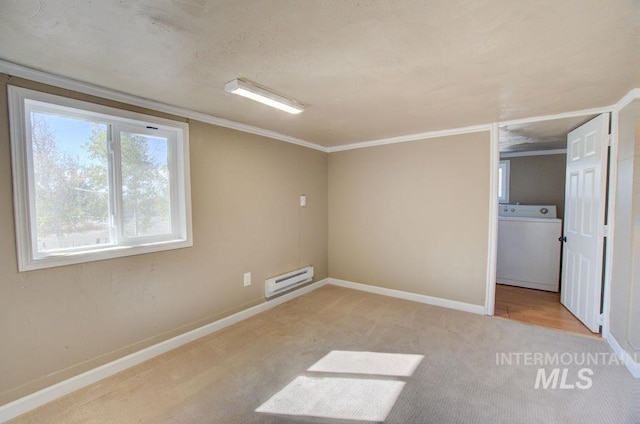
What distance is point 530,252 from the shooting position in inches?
166

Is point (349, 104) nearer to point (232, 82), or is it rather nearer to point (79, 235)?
point (232, 82)

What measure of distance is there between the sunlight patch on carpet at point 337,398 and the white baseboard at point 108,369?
120cm

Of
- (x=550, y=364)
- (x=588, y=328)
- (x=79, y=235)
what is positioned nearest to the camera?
(x=79, y=235)

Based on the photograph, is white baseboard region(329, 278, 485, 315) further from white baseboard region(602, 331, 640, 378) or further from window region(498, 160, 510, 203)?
window region(498, 160, 510, 203)

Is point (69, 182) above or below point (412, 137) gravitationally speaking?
below

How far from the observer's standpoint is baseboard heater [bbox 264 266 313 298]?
3.49 metres

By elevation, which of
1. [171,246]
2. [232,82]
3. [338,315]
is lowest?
[338,315]

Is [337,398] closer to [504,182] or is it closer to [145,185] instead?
[145,185]

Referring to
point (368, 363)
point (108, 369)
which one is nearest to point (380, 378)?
point (368, 363)

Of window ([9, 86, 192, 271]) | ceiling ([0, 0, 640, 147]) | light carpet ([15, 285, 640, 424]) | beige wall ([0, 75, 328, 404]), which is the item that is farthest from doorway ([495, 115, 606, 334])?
window ([9, 86, 192, 271])

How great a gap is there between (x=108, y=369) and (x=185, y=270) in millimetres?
906

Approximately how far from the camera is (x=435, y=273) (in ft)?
11.9

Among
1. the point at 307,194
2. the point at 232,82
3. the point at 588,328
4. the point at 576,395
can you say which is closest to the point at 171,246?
the point at 232,82

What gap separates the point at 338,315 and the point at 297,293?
2.76 ft
